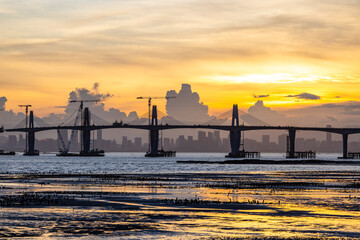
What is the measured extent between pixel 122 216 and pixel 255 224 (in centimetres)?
746

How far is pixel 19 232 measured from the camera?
28078mm

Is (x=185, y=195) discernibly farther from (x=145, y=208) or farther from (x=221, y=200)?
(x=145, y=208)

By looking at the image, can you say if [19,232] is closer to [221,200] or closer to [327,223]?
[327,223]

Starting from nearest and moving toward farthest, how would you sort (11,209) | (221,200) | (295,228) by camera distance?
(295,228) < (11,209) < (221,200)

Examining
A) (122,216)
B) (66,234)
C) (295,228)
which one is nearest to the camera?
(66,234)

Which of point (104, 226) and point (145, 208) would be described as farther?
point (145, 208)

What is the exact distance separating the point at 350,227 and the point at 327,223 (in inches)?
62.9

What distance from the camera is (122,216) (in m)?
34.1

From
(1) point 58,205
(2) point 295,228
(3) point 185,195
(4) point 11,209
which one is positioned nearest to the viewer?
(2) point 295,228

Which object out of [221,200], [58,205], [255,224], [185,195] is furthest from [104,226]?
[185,195]

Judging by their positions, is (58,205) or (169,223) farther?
(58,205)

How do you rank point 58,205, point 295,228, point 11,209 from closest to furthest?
point 295,228, point 11,209, point 58,205

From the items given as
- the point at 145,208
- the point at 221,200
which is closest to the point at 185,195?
the point at 221,200

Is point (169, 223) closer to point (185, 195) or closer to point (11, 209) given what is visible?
point (11, 209)
